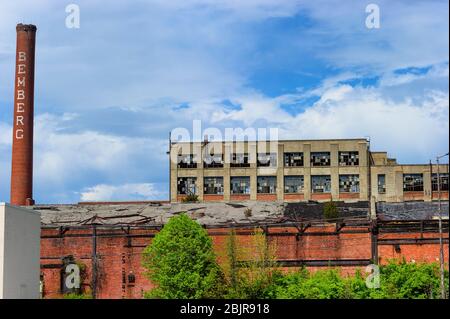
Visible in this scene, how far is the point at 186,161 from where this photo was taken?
255ft

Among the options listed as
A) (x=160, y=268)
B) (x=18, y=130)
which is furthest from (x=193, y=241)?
(x=18, y=130)

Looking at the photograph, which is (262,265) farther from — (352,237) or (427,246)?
(427,246)

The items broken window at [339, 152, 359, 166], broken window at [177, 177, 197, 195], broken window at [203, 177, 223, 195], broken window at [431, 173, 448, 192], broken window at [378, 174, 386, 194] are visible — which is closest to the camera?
broken window at [431, 173, 448, 192]

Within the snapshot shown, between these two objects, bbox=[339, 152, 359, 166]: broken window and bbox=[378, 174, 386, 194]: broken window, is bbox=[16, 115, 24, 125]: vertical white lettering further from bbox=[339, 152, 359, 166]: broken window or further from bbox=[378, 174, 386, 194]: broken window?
bbox=[378, 174, 386, 194]: broken window

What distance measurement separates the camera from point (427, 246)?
46406mm

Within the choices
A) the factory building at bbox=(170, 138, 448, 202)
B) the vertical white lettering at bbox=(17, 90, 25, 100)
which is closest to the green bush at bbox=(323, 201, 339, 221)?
the factory building at bbox=(170, 138, 448, 202)

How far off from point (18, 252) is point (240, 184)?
147 ft

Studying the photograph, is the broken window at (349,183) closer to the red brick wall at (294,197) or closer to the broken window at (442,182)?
the red brick wall at (294,197)

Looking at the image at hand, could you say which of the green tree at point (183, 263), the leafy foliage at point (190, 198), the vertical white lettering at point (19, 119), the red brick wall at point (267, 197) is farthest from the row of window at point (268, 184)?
the green tree at point (183, 263)

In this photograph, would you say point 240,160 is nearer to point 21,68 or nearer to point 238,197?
point 238,197

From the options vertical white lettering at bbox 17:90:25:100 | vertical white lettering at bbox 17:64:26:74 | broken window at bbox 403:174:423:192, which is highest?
vertical white lettering at bbox 17:64:26:74

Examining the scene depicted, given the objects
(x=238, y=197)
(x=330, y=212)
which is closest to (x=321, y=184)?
(x=238, y=197)

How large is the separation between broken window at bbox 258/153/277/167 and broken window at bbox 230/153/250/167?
1.18m

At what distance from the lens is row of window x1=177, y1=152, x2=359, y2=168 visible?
75812mm
